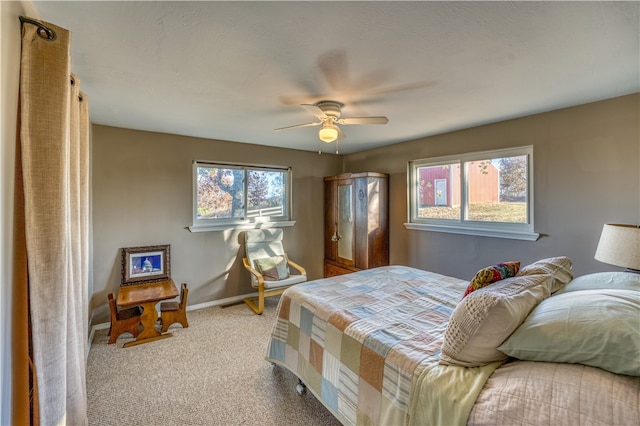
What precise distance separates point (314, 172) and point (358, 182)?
0.94 m

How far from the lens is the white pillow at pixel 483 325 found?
46.0 inches

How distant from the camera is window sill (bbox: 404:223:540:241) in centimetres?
286

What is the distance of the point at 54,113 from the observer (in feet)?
3.76

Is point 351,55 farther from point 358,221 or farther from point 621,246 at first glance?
point 358,221

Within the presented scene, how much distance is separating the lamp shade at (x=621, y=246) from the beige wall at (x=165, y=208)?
3.59 metres

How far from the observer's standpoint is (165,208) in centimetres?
359

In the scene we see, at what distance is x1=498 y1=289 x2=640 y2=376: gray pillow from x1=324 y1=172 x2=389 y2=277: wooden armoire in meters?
2.88

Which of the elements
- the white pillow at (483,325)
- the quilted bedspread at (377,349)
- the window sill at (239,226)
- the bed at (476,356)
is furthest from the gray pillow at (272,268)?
the white pillow at (483,325)

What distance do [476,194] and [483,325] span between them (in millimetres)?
2645

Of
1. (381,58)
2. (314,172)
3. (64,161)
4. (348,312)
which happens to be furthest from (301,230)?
(64,161)

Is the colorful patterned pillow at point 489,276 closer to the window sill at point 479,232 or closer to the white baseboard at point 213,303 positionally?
the window sill at point 479,232

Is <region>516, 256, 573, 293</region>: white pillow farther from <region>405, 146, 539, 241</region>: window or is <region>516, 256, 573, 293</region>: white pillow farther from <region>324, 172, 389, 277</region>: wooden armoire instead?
<region>324, 172, 389, 277</region>: wooden armoire

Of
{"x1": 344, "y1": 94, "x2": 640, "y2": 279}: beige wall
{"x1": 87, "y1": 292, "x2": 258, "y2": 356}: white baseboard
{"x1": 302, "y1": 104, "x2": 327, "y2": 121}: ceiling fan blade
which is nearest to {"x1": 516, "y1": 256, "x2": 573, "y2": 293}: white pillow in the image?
{"x1": 344, "y1": 94, "x2": 640, "y2": 279}: beige wall

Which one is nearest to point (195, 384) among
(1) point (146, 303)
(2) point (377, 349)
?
(1) point (146, 303)
